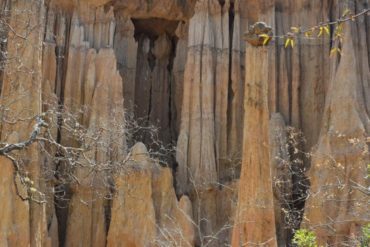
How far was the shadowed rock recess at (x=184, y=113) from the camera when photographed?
676 inches

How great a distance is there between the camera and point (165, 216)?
1941 centimetres

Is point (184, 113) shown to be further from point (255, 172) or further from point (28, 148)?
point (255, 172)

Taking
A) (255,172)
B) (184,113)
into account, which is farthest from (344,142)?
(184,113)

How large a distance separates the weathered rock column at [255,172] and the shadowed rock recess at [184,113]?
58 millimetres

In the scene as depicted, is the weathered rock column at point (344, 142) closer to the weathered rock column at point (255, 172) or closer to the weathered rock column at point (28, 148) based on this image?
the weathered rock column at point (255, 172)

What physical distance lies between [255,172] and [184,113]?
8.13 meters

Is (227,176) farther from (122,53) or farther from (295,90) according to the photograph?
(122,53)

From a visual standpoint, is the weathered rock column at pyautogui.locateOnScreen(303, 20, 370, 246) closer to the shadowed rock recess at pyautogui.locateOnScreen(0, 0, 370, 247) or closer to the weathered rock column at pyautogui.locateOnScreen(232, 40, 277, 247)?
the shadowed rock recess at pyautogui.locateOnScreen(0, 0, 370, 247)

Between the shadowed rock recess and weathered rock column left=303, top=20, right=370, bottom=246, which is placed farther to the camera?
weathered rock column left=303, top=20, right=370, bottom=246

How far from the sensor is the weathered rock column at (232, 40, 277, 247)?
13.9 m

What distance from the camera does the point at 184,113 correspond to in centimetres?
2233

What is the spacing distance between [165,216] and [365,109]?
6465 mm

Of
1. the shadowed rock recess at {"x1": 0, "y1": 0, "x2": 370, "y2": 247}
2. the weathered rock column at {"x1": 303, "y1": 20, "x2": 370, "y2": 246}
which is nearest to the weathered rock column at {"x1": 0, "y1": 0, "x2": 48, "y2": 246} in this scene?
the shadowed rock recess at {"x1": 0, "y1": 0, "x2": 370, "y2": 247}

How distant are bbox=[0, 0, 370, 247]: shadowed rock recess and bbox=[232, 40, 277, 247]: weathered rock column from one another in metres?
0.06
